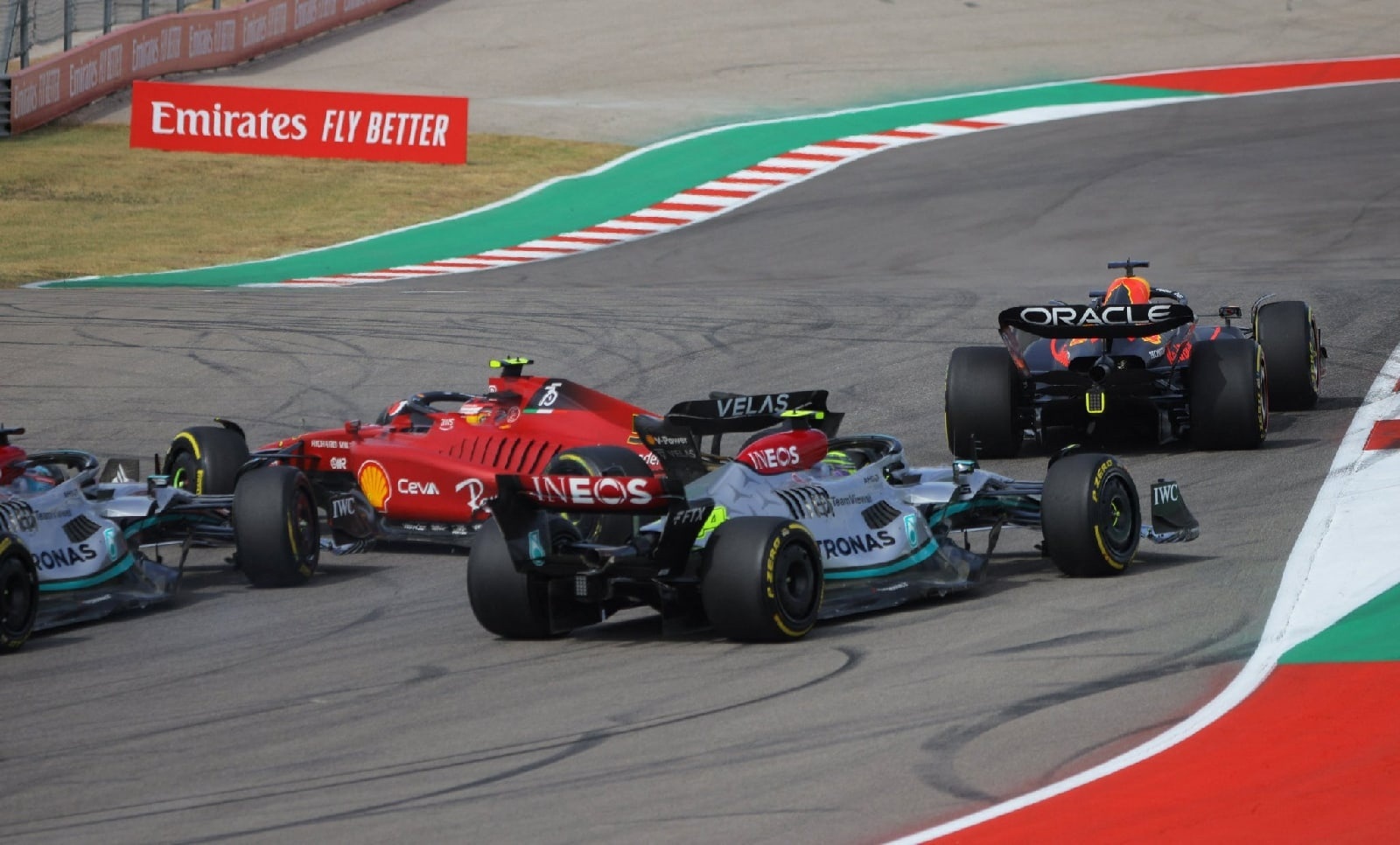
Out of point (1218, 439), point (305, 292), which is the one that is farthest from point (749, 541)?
point (305, 292)

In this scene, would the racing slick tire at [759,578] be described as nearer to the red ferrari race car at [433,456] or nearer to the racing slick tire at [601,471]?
the racing slick tire at [601,471]

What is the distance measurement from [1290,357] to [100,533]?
10.0 meters

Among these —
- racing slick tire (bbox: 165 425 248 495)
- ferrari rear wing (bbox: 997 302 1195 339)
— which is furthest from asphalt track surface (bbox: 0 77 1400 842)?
ferrari rear wing (bbox: 997 302 1195 339)

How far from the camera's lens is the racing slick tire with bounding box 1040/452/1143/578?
10148 mm

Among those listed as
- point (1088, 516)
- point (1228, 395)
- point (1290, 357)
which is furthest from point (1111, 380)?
point (1088, 516)

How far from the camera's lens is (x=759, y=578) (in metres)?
8.81

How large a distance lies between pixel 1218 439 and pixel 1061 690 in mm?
7297

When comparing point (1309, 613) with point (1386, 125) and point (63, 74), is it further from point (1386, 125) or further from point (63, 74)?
point (63, 74)

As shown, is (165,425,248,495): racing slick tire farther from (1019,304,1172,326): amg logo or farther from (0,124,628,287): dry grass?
(0,124,628,287): dry grass

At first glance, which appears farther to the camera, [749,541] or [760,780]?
[749,541]

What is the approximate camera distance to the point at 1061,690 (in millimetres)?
7918

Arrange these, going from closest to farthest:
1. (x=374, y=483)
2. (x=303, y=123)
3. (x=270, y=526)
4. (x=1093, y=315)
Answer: (x=270, y=526), (x=374, y=483), (x=1093, y=315), (x=303, y=123)

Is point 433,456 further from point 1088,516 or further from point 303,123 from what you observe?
point 303,123

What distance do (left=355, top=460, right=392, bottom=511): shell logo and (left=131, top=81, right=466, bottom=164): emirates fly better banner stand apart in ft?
70.4
